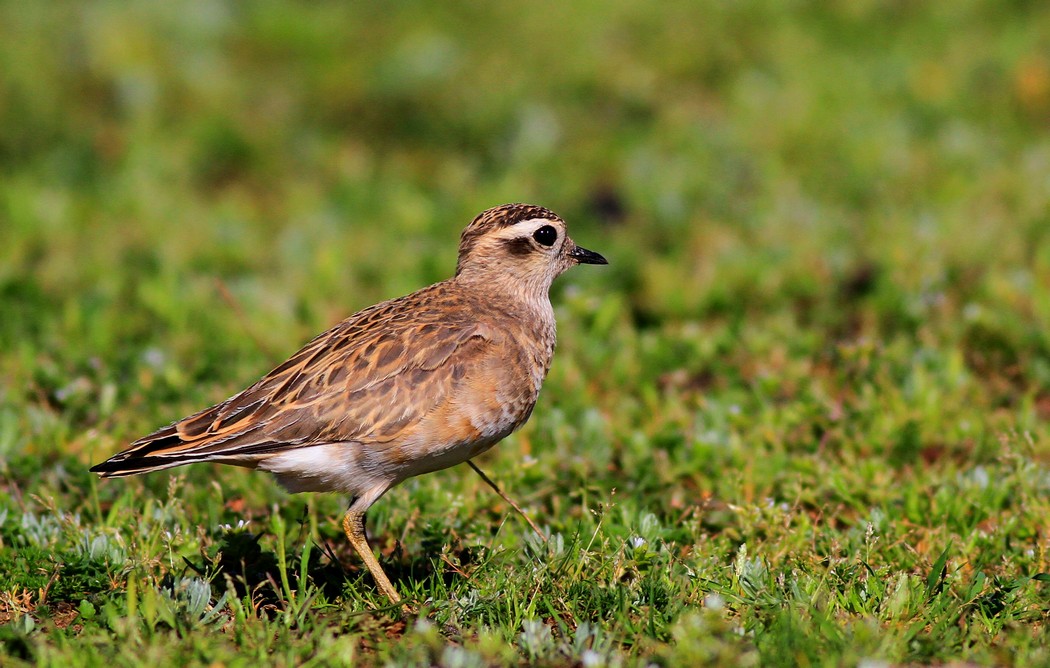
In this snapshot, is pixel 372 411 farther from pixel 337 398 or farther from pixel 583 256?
pixel 583 256

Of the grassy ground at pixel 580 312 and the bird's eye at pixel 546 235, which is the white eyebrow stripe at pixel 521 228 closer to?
the bird's eye at pixel 546 235

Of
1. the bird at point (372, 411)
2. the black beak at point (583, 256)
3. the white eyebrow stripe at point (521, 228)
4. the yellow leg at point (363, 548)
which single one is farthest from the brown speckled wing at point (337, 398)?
the black beak at point (583, 256)

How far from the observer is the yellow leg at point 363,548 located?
5.73 meters

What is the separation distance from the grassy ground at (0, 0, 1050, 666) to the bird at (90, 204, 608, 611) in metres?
0.39

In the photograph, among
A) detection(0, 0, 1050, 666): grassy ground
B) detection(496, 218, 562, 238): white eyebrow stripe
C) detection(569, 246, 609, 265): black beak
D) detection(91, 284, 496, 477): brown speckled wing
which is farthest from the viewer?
detection(569, 246, 609, 265): black beak

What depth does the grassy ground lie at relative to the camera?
5461 millimetres

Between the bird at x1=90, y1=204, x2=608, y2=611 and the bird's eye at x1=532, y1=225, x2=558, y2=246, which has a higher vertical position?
the bird's eye at x1=532, y1=225, x2=558, y2=246

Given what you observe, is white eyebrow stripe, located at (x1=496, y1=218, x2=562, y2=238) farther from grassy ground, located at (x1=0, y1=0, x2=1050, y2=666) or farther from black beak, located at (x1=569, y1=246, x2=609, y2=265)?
grassy ground, located at (x1=0, y1=0, x2=1050, y2=666)

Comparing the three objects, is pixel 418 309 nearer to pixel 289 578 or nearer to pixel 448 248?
pixel 289 578

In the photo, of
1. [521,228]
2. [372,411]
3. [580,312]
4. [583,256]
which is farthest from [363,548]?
[580,312]

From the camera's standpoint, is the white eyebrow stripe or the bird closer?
the bird

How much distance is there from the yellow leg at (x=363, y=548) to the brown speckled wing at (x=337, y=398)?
44cm

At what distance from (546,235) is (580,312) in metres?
2.35

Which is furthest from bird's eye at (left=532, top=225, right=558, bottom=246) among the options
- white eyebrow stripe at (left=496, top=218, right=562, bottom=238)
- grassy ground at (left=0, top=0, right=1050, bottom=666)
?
grassy ground at (left=0, top=0, right=1050, bottom=666)
